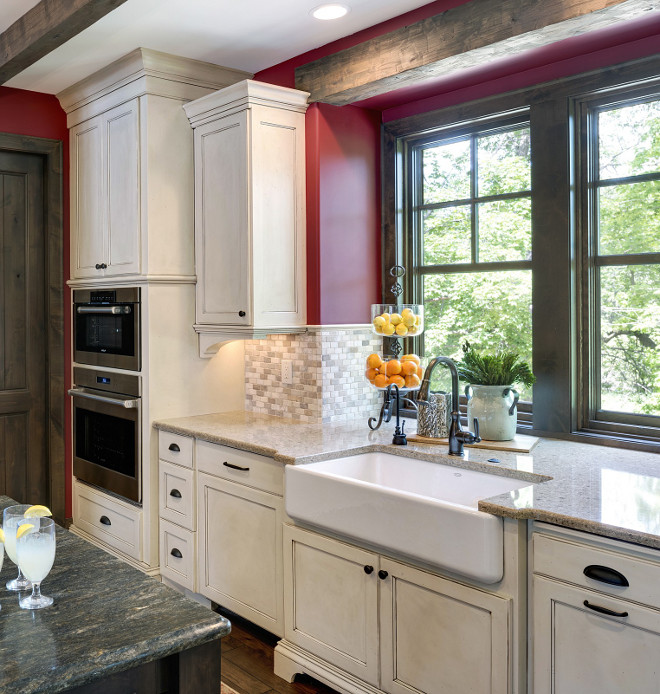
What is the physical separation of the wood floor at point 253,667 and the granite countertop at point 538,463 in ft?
2.84

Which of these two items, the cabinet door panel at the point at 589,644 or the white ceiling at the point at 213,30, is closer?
the cabinet door panel at the point at 589,644

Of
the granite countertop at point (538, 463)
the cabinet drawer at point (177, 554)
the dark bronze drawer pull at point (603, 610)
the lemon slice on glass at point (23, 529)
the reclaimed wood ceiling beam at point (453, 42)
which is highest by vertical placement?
the reclaimed wood ceiling beam at point (453, 42)

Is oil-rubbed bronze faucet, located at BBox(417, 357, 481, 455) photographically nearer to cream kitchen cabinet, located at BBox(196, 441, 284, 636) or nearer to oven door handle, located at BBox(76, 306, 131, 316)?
cream kitchen cabinet, located at BBox(196, 441, 284, 636)

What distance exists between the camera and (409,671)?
2.26m

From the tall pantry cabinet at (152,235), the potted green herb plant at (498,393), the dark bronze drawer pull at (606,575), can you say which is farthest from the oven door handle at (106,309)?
the dark bronze drawer pull at (606,575)

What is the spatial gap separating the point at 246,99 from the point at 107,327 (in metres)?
1.44

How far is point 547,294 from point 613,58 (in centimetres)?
95

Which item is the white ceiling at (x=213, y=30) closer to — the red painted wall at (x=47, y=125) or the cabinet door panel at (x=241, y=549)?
the red painted wall at (x=47, y=125)

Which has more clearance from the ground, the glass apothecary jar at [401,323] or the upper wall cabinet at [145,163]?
the upper wall cabinet at [145,163]

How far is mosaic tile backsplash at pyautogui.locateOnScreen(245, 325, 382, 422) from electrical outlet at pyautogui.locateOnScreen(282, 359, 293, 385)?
0.7 inches

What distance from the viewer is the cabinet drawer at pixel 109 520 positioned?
3627 millimetres

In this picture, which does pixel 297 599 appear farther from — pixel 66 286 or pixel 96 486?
pixel 66 286

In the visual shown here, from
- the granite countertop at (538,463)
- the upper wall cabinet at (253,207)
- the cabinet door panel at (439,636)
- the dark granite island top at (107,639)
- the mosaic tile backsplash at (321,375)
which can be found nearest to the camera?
the dark granite island top at (107,639)

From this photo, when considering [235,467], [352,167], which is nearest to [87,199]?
[352,167]
